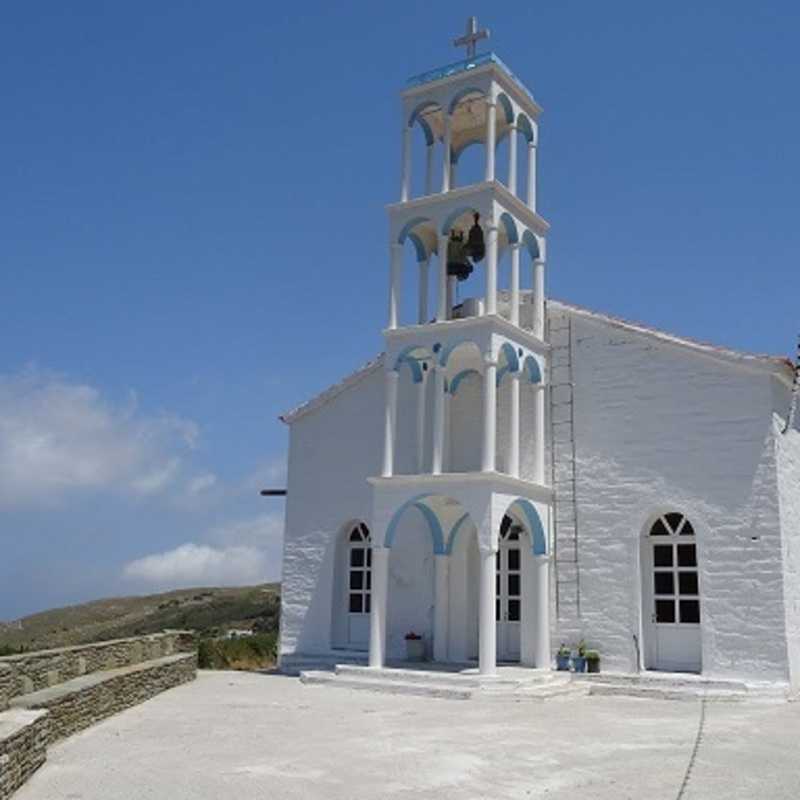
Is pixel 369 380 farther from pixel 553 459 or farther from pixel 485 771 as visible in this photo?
pixel 485 771

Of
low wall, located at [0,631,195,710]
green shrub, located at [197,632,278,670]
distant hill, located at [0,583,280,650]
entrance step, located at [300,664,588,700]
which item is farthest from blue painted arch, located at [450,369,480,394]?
distant hill, located at [0,583,280,650]

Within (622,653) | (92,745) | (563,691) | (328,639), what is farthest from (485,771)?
(328,639)

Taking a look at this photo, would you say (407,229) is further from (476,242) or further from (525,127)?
(525,127)

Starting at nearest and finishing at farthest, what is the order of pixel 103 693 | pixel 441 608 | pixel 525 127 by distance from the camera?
pixel 103 693
pixel 441 608
pixel 525 127

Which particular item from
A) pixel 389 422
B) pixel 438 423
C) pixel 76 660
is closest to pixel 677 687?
pixel 438 423

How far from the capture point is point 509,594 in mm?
18516

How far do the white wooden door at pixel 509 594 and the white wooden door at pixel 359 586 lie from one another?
2924 mm

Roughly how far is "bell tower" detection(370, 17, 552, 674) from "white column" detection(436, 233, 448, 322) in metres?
0.02

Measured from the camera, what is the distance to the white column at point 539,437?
58.1ft

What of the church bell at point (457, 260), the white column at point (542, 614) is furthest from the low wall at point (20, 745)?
the church bell at point (457, 260)

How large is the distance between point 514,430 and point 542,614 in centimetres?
336

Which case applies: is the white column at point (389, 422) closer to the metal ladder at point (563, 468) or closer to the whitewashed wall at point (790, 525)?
the metal ladder at point (563, 468)

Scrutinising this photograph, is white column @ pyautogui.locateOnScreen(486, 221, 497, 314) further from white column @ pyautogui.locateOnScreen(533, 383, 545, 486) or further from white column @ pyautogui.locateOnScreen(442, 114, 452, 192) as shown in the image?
white column @ pyautogui.locateOnScreen(533, 383, 545, 486)

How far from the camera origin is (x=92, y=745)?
10.8 m
